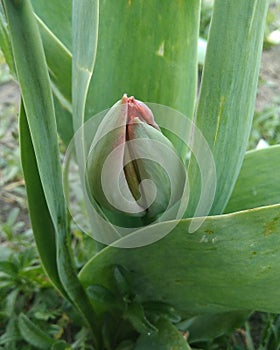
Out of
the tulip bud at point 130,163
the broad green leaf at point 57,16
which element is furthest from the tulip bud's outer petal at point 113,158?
the broad green leaf at point 57,16

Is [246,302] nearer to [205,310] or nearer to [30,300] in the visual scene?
[205,310]

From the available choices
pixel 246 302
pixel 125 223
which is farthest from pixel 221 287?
pixel 125 223

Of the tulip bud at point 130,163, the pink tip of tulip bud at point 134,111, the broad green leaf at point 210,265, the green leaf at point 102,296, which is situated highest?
the pink tip of tulip bud at point 134,111

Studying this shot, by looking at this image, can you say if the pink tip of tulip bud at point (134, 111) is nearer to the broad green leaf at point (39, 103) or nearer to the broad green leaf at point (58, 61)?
the broad green leaf at point (39, 103)

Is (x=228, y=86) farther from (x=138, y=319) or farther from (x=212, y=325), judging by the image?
(x=212, y=325)

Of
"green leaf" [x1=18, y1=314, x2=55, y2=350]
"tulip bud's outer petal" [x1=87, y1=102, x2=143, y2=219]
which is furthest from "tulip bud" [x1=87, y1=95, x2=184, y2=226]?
"green leaf" [x1=18, y1=314, x2=55, y2=350]
